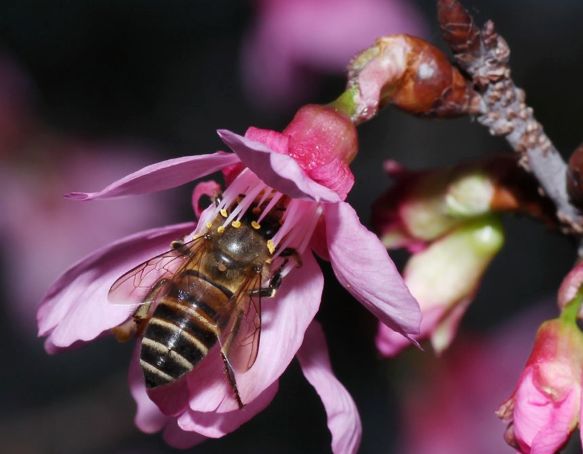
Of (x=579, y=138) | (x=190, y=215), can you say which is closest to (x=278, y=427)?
(x=190, y=215)

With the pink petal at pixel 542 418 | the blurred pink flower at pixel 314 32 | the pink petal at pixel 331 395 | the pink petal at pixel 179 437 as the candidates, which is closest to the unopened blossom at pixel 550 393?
the pink petal at pixel 542 418

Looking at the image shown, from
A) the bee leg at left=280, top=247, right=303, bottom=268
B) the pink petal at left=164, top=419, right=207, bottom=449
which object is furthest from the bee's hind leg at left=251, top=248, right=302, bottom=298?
the pink petal at left=164, top=419, right=207, bottom=449

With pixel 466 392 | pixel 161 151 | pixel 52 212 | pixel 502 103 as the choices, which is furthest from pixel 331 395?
pixel 161 151

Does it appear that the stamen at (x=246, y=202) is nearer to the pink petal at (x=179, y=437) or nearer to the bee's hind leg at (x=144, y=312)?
the bee's hind leg at (x=144, y=312)

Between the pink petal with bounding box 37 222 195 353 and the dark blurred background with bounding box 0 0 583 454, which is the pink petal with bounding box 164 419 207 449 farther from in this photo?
the dark blurred background with bounding box 0 0 583 454

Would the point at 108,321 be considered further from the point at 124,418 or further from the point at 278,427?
the point at 278,427

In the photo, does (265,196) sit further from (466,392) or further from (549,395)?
(466,392)
